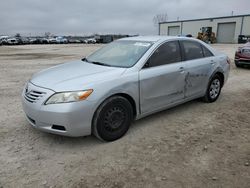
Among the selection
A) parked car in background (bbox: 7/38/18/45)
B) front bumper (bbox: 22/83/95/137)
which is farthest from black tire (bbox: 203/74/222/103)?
parked car in background (bbox: 7/38/18/45)

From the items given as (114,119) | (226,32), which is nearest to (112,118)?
(114,119)

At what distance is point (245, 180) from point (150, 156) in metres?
1.15

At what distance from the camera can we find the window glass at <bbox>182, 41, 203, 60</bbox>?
4570 mm

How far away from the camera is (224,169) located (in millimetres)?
2855

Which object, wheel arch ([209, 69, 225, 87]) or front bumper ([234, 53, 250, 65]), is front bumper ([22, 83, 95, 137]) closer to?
wheel arch ([209, 69, 225, 87])

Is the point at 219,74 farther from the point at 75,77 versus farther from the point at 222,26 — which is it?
the point at 222,26

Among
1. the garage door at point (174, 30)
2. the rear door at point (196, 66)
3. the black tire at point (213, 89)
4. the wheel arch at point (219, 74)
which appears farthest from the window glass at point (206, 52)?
the garage door at point (174, 30)

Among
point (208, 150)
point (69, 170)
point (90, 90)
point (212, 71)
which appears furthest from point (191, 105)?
point (69, 170)

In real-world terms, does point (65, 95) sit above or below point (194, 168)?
above

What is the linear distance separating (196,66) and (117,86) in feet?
6.68

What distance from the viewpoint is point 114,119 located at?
3.45 m

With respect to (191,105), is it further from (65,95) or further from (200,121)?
(65,95)

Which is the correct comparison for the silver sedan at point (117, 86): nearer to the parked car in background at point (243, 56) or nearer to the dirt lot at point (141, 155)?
the dirt lot at point (141, 155)

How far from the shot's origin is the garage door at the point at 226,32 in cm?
4450
